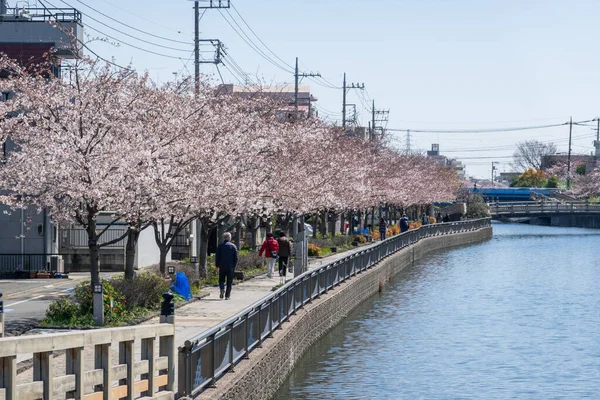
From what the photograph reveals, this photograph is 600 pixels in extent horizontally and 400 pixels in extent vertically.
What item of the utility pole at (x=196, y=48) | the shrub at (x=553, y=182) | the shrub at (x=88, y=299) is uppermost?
the utility pole at (x=196, y=48)

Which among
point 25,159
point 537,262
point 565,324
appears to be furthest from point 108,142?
point 537,262

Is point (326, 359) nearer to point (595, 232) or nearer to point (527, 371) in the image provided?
point (527, 371)

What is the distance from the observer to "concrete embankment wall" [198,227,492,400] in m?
17.0

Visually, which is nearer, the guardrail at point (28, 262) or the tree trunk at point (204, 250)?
the tree trunk at point (204, 250)

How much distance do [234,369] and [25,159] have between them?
9.83 metres

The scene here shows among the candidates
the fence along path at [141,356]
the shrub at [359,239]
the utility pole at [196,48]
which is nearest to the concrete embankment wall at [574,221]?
the shrub at [359,239]

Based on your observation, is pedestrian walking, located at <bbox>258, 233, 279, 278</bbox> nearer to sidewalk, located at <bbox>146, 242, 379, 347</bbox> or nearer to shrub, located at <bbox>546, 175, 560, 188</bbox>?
sidewalk, located at <bbox>146, 242, 379, 347</bbox>

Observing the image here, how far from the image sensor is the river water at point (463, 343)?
77.3 feet

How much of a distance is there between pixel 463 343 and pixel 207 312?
881 centimetres

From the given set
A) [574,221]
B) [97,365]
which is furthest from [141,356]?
[574,221]

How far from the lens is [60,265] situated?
3769 centimetres

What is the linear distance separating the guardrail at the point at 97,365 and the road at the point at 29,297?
853cm

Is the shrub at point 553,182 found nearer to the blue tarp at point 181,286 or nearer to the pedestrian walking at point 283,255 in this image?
the pedestrian walking at point 283,255

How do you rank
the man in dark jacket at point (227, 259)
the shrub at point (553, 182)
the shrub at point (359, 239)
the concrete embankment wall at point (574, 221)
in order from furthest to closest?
1. the shrub at point (553, 182)
2. the concrete embankment wall at point (574, 221)
3. the shrub at point (359, 239)
4. the man in dark jacket at point (227, 259)
